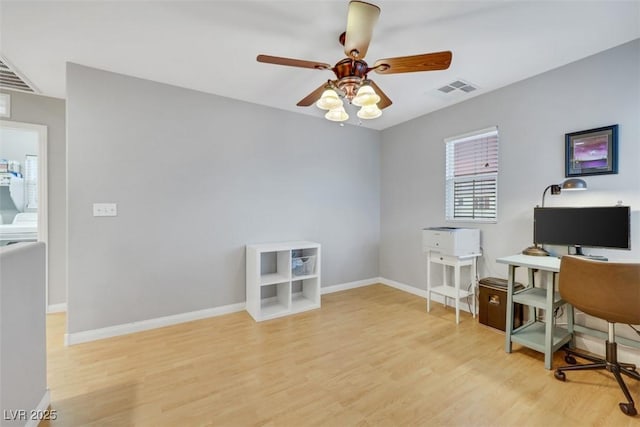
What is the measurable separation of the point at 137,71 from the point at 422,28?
8.62ft

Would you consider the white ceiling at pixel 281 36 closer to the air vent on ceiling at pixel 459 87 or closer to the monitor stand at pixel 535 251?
the air vent on ceiling at pixel 459 87

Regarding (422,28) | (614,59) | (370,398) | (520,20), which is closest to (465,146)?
(614,59)

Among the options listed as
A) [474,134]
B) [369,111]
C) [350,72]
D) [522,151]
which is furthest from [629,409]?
[350,72]

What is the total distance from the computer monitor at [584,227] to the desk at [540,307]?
0.21 metres

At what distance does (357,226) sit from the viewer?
4328mm

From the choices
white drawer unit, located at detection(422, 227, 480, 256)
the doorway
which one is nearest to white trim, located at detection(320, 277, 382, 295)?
white drawer unit, located at detection(422, 227, 480, 256)

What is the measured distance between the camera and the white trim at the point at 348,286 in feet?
13.2

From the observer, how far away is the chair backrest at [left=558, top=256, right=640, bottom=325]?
5.35 ft

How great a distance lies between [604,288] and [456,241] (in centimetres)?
127

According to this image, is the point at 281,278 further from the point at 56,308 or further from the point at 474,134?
the point at 474,134

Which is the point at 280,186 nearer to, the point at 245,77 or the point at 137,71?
the point at 245,77

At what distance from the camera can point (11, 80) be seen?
107 inches

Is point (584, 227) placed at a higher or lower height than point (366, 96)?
lower

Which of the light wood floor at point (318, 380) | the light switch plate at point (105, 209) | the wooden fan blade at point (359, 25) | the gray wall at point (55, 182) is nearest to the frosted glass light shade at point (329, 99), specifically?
the wooden fan blade at point (359, 25)
